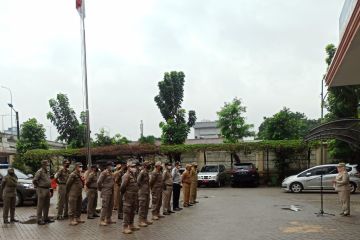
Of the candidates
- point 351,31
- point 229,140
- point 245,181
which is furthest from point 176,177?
point 229,140

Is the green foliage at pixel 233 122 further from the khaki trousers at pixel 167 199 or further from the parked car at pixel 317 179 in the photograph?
the khaki trousers at pixel 167 199

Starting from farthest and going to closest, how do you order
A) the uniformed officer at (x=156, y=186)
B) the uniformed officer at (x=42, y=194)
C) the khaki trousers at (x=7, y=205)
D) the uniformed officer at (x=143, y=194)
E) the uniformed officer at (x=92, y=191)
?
the uniformed officer at (x=156, y=186) → the uniformed officer at (x=92, y=191) → the khaki trousers at (x=7, y=205) → the uniformed officer at (x=42, y=194) → the uniformed officer at (x=143, y=194)

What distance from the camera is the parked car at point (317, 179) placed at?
23.7m

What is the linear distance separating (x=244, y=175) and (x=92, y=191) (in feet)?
53.7

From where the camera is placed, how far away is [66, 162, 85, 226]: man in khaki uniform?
43.7 ft

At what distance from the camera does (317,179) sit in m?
23.9

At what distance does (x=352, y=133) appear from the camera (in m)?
15.1

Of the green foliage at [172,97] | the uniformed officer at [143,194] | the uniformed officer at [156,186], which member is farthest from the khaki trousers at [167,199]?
the green foliage at [172,97]

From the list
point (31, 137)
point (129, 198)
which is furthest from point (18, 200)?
point (31, 137)

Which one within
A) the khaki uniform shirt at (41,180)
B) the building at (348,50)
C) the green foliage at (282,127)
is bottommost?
the khaki uniform shirt at (41,180)

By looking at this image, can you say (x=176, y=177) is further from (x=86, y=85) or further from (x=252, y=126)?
A: (x=252, y=126)

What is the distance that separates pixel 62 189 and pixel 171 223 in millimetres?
3578

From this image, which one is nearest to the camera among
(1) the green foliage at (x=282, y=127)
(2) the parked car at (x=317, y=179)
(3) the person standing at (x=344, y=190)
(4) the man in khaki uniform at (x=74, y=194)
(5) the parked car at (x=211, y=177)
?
(4) the man in khaki uniform at (x=74, y=194)

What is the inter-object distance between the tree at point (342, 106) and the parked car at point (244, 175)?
478 cm
